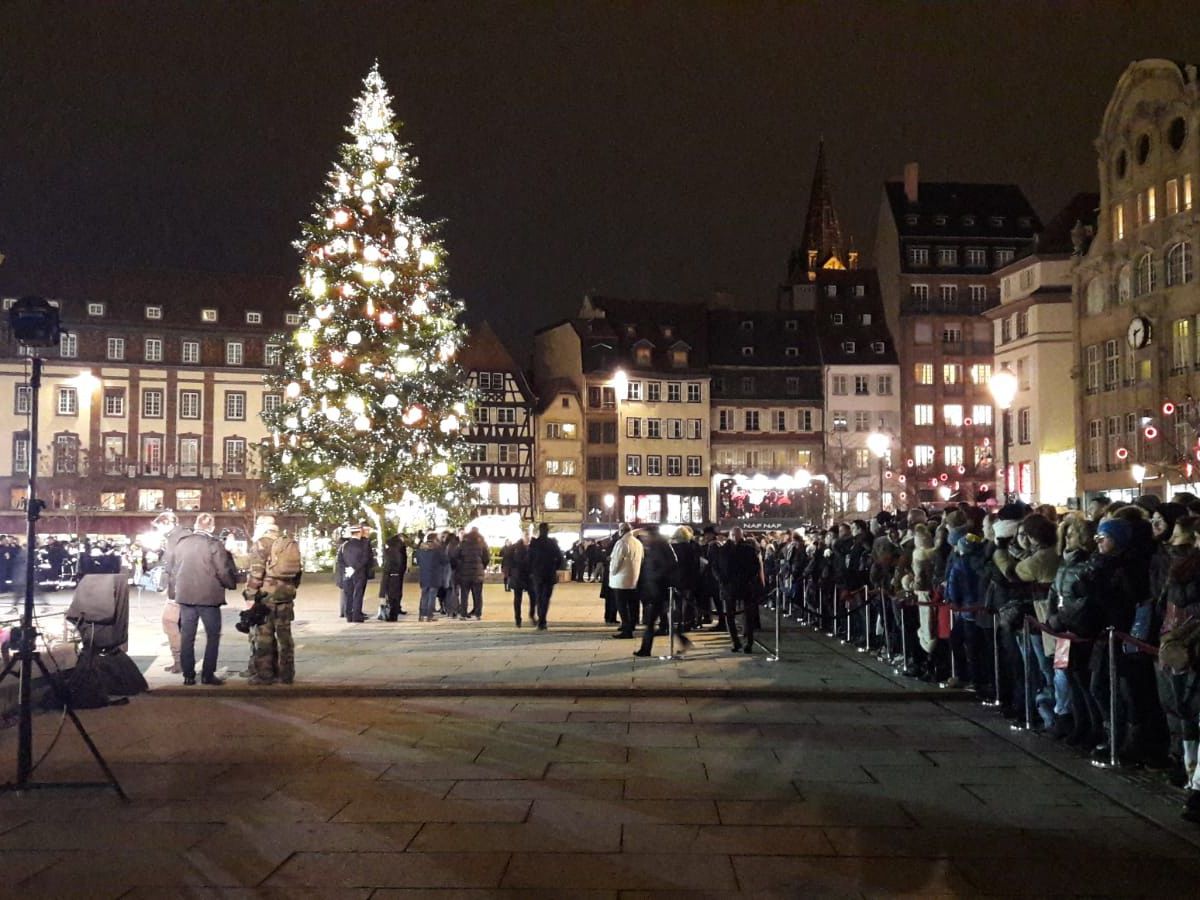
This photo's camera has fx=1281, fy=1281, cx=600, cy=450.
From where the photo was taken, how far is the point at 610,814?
26.3ft

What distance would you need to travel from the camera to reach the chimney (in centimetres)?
8612

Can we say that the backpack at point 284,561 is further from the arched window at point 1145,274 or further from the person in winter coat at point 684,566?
the arched window at point 1145,274

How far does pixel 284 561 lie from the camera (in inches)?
550

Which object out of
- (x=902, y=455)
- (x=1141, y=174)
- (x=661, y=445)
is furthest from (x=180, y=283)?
(x=1141, y=174)

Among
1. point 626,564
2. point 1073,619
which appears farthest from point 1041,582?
point 626,564

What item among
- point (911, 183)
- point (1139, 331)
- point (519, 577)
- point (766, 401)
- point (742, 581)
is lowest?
point (519, 577)

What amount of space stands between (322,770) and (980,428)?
7567cm

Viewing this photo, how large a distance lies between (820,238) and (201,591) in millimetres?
114033

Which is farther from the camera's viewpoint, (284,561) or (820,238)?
(820,238)

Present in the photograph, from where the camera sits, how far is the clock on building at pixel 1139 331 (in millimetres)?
50375

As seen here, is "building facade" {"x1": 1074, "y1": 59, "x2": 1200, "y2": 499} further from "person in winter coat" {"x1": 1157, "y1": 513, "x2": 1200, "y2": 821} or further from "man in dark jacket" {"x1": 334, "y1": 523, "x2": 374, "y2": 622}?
"person in winter coat" {"x1": 1157, "y1": 513, "x2": 1200, "y2": 821}

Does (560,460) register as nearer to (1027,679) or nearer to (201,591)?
(201,591)

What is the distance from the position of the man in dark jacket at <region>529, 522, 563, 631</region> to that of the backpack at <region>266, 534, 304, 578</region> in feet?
23.9

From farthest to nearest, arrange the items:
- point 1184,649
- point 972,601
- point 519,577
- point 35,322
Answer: point 519,577, point 972,601, point 35,322, point 1184,649
